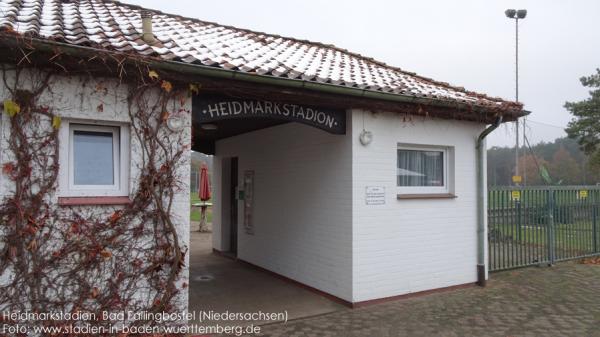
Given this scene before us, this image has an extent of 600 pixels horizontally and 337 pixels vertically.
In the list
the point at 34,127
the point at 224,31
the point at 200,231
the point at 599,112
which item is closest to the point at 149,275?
the point at 34,127

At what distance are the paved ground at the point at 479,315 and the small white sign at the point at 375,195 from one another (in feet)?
4.74

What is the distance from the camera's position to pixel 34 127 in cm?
431

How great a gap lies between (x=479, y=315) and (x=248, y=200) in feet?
16.1

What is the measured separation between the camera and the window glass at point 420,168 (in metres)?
6.92

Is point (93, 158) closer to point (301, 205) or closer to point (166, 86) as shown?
point (166, 86)

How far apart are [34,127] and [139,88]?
1055 millimetres

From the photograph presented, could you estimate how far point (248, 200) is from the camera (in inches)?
362

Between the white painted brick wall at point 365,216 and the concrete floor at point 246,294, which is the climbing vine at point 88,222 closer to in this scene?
the concrete floor at point 246,294

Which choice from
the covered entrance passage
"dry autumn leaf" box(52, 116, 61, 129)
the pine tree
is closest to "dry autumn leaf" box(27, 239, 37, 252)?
"dry autumn leaf" box(52, 116, 61, 129)

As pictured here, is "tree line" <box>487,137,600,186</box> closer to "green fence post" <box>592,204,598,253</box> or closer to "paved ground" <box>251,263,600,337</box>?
"green fence post" <box>592,204,598,253</box>

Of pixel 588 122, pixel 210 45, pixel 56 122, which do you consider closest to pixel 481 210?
pixel 210 45

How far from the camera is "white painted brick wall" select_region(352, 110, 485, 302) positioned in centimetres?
624

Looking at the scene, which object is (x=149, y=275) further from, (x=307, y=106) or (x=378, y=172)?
(x=378, y=172)

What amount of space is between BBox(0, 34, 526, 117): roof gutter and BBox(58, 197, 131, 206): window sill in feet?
4.65
